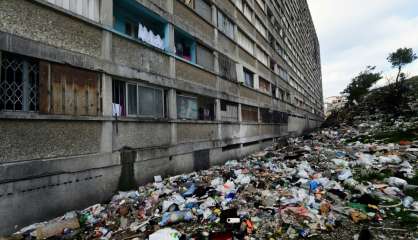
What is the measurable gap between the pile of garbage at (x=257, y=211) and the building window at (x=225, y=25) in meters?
8.38

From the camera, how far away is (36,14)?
4270 millimetres

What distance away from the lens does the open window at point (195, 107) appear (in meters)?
8.34

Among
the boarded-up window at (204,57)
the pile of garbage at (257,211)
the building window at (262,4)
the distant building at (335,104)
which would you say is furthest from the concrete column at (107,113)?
the distant building at (335,104)

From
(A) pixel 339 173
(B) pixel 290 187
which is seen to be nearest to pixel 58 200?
(B) pixel 290 187

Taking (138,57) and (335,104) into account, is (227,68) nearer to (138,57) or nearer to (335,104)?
(138,57)

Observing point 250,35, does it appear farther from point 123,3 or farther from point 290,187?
point 290,187

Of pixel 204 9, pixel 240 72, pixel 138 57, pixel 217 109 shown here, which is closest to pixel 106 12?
pixel 138 57

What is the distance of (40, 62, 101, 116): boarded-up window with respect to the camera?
437cm

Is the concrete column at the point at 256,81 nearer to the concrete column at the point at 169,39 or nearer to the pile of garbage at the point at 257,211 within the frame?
the concrete column at the point at 169,39

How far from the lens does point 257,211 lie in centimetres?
430

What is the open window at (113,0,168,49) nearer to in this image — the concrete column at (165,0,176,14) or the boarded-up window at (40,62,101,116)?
the concrete column at (165,0,176,14)

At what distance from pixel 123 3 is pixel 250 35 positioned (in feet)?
34.4

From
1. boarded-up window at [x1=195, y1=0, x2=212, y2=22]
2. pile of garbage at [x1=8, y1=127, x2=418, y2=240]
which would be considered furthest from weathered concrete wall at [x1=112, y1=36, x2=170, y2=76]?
boarded-up window at [x1=195, y1=0, x2=212, y2=22]

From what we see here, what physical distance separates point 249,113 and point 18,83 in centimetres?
1186
